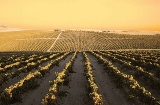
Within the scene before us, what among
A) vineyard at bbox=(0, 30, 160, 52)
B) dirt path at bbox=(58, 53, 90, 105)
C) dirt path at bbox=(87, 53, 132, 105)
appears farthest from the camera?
vineyard at bbox=(0, 30, 160, 52)

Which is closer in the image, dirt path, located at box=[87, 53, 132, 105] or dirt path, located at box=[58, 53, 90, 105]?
dirt path, located at box=[58, 53, 90, 105]

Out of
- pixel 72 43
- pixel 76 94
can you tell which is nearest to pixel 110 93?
pixel 76 94

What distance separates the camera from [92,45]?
392ft

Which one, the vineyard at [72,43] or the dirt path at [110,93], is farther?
the vineyard at [72,43]

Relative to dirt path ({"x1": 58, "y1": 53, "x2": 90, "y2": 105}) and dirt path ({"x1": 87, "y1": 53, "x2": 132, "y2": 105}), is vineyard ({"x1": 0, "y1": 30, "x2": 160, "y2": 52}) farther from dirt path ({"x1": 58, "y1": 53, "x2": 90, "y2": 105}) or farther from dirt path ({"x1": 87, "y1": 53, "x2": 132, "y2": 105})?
dirt path ({"x1": 87, "y1": 53, "x2": 132, "y2": 105})

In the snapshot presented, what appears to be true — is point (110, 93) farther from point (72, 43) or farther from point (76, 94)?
point (72, 43)

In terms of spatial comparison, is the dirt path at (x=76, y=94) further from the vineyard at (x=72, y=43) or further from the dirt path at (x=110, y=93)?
the vineyard at (x=72, y=43)

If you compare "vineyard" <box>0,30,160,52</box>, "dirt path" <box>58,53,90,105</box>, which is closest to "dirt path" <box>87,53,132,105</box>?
"dirt path" <box>58,53,90,105</box>

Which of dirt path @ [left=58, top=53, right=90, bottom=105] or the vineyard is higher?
dirt path @ [left=58, top=53, right=90, bottom=105]

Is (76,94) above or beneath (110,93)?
beneath

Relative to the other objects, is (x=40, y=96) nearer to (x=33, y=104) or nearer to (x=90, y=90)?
(x=33, y=104)

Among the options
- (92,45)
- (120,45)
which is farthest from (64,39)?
(120,45)

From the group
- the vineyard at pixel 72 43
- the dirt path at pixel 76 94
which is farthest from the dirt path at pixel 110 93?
the vineyard at pixel 72 43

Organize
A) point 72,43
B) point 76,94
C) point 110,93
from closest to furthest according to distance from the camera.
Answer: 1. point 76,94
2. point 110,93
3. point 72,43
